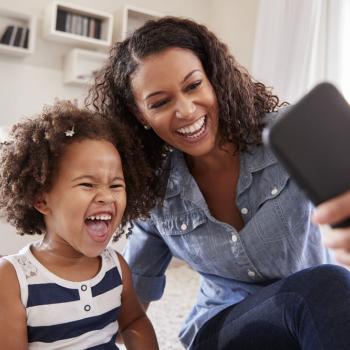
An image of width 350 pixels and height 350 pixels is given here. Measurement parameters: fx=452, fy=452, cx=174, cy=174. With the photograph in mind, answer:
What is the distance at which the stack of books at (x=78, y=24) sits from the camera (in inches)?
109

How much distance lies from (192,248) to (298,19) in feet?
6.45

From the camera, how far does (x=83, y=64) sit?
2949 millimetres

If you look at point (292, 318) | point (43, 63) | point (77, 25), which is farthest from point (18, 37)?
point (292, 318)

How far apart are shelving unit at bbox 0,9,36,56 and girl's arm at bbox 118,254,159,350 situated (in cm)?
208

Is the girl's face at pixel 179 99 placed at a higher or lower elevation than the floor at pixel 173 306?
higher

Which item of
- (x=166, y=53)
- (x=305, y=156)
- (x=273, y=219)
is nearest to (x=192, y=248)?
(x=273, y=219)

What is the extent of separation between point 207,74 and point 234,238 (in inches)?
15.4

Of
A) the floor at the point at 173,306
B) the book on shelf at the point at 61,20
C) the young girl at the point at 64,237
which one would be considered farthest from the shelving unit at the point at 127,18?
the young girl at the point at 64,237

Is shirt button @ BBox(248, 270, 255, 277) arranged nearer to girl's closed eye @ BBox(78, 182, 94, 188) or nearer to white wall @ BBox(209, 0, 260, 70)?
girl's closed eye @ BBox(78, 182, 94, 188)

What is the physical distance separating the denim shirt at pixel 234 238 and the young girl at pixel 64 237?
0.59ft

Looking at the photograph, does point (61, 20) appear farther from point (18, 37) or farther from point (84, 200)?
point (84, 200)

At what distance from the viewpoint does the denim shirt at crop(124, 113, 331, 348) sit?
0.99 meters

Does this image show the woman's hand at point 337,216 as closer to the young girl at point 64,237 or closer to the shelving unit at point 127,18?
the young girl at point 64,237

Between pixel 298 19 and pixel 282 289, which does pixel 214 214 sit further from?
pixel 298 19
